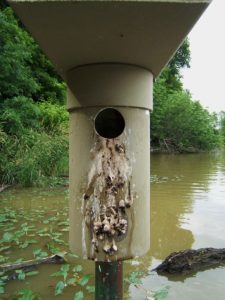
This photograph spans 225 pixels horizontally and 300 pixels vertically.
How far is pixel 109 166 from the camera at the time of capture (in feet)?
5.33

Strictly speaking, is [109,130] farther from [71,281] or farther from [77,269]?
→ [77,269]

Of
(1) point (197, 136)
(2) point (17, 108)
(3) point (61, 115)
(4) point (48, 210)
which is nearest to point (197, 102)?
(1) point (197, 136)

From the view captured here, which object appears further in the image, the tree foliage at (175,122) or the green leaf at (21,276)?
the tree foliage at (175,122)

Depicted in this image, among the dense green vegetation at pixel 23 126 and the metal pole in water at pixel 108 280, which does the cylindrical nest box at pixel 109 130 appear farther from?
the dense green vegetation at pixel 23 126

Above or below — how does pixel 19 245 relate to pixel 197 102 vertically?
below

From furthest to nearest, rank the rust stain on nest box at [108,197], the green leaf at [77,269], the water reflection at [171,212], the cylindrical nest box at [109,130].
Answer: the water reflection at [171,212]
the green leaf at [77,269]
the rust stain on nest box at [108,197]
the cylindrical nest box at [109,130]

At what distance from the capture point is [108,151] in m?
1.64

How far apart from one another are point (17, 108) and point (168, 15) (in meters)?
9.05

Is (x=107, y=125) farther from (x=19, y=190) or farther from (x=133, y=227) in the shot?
(x=19, y=190)

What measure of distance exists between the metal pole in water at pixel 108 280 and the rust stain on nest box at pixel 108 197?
21cm

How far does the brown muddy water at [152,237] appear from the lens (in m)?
3.44

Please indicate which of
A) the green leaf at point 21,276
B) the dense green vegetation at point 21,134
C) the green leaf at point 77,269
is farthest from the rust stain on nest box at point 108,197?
the dense green vegetation at point 21,134

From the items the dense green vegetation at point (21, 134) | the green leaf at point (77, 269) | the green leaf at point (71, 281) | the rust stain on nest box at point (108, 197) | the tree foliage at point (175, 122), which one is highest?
the tree foliage at point (175, 122)

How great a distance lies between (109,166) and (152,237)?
3798 millimetres
